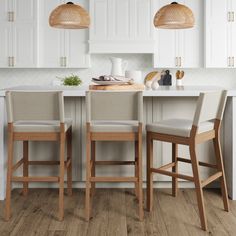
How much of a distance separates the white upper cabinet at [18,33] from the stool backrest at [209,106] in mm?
3598

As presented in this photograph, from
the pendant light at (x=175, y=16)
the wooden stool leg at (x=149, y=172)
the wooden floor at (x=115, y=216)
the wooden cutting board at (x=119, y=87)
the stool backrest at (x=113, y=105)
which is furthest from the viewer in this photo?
the pendant light at (x=175, y=16)

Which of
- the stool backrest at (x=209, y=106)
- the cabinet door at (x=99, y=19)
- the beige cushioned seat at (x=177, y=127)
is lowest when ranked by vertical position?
the beige cushioned seat at (x=177, y=127)

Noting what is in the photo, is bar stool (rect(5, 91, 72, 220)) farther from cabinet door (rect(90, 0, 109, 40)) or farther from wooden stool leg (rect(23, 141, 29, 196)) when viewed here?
cabinet door (rect(90, 0, 109, 40))

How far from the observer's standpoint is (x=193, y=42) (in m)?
6.27

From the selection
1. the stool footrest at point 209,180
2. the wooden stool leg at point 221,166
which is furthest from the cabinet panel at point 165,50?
the stool footrest at point 209,180

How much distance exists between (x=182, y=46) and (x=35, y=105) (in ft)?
11.8

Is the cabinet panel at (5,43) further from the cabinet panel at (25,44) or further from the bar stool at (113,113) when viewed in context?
the bar stool at (113,113)

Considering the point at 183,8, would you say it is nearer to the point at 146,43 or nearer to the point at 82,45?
the point at 146,43

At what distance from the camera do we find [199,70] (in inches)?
264

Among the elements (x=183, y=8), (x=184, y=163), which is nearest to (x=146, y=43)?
(x=183, y=8)

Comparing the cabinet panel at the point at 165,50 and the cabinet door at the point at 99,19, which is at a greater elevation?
the cabinet door at the point at 99,19

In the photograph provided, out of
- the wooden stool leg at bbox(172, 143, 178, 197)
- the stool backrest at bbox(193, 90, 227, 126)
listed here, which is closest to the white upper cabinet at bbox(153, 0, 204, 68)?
the wooden stool leg at bbox(172, 143, 178, 197)

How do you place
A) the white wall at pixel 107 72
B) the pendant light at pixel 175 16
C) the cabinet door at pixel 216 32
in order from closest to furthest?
the pendant light at pixel 175 16 < the cabinet door at pixel 216 32 < the white wall at pixel 107 72

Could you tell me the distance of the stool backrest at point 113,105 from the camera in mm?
3078
